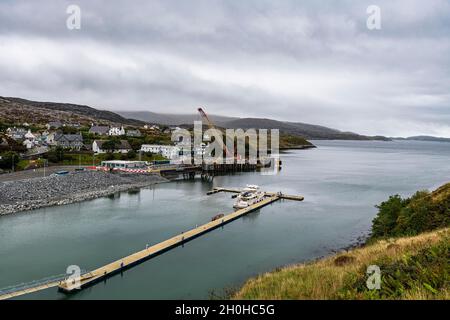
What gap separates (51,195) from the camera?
3378 centimetres

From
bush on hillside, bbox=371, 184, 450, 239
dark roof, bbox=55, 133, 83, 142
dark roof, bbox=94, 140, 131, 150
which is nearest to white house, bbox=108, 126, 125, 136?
dark roof, bbox=55, 133, 83, 142

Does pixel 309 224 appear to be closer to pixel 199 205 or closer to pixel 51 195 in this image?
→ pixel 199 205

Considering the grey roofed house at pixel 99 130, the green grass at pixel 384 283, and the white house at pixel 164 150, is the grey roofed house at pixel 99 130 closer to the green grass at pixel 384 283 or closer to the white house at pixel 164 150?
the white house at pixel 164 150

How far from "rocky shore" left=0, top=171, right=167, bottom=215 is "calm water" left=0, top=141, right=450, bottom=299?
1826 mm

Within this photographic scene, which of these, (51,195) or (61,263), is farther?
(51,195)

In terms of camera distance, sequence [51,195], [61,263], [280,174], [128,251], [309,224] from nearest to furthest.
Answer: [61,263] < [128,251] < [309,224] < [51,195] < [280,174]

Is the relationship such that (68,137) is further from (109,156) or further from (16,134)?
(109,156)

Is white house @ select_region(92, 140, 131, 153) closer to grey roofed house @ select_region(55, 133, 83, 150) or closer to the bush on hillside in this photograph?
grey roofed house @ select_region(55, 133, 83, 150)

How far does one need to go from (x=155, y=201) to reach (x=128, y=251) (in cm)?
1612

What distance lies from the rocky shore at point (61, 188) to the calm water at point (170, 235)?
1.83 meters

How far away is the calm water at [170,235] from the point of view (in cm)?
1638

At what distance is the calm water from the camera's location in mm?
16375

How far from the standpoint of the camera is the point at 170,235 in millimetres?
23453
